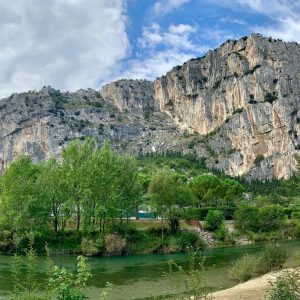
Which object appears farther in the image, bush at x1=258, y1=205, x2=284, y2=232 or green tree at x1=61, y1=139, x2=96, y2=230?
bush at x1=258, y1=205, x2=284, y2=232

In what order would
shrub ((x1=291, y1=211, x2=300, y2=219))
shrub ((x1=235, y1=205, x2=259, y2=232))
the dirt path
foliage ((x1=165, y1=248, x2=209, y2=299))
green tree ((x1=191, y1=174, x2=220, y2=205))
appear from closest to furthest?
foliage ((x1=165, y1=248, x2=209, y2=299)) → the dirt path → shrub ((x1=235, y1=205, x2=259, y2=232)) → shrub ((x1=291, y1=211, x2=300, y2=219)) → green tree ((x1=191, y1=174, x2=220, y2=205))

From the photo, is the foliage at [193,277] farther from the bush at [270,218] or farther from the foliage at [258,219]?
the bush at [270,218]

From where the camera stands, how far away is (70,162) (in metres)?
53.6

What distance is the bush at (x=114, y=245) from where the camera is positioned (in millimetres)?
47562

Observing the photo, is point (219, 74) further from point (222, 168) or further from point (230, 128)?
point (222, 168)

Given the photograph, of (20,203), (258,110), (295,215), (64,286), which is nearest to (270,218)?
(295,215)

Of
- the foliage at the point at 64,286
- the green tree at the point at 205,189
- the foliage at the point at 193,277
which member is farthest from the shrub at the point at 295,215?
the foliage at the point at 64,286

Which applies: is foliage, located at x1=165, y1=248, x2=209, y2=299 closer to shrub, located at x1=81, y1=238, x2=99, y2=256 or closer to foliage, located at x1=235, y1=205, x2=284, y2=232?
shrub, located at x1=81, y1=238, x2=99, y2=256

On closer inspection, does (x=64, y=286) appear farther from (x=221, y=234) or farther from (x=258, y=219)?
(x=258, y=219)

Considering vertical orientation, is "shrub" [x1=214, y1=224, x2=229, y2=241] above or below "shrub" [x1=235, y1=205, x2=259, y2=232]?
below

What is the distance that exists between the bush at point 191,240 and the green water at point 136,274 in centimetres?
459

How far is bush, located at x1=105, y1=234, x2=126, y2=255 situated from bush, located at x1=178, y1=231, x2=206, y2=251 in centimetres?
731

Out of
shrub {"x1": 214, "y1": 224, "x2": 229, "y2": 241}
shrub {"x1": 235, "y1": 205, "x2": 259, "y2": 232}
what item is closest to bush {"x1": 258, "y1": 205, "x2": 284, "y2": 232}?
shrub {"x1": 235, "y1": 205, "x2": 259, "y2": 232}

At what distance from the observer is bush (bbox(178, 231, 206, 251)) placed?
A: 169 ft
